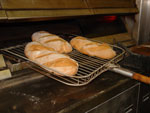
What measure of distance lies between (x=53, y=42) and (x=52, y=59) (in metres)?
0.31

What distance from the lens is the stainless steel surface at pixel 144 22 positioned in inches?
77.4

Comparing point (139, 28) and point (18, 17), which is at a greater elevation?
point (18, 17)

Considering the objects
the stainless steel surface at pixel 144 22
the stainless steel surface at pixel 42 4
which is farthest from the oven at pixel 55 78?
the stainless steel surface at pixel 144 22

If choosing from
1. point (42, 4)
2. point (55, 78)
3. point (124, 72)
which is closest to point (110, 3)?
point (42, 4)

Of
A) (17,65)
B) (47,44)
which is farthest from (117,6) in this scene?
(17,65)

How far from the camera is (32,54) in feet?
3.47

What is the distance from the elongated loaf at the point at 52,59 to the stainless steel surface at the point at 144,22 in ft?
4.89

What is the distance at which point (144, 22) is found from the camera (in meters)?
2.04

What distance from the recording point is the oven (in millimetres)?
776

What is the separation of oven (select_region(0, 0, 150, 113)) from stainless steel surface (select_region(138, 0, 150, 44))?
0.46 metres

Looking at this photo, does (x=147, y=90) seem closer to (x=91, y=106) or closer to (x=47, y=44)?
(x=91, y=106)

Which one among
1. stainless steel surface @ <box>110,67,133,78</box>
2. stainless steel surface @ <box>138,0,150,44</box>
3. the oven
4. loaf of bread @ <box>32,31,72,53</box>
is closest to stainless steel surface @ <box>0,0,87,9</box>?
the oven

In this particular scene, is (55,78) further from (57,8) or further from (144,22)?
(144,22)

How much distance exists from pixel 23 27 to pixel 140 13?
5.13 ft
